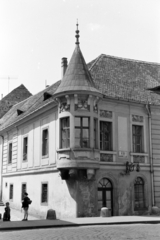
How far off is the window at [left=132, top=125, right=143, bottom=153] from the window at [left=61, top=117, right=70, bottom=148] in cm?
474

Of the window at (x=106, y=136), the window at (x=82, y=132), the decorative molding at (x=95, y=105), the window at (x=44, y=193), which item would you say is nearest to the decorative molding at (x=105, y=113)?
the window at (x=106, y=136)

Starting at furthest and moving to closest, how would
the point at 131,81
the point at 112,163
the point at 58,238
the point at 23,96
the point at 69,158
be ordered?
1. the point at 23,96
2. the point at 131,81
3. the point at 112,163
4. the point at 69,158
5. the point at 58,238

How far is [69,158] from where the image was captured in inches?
762

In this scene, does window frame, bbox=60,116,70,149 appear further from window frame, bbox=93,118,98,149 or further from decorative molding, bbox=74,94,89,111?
window frame, bbox=93,118,98,149

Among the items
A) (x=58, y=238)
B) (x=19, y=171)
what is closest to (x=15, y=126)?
(x=19, y=171)

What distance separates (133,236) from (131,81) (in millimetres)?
14073

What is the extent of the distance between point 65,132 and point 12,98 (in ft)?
74.9

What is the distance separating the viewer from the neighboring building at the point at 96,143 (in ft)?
64.4

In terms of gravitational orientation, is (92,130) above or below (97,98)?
below

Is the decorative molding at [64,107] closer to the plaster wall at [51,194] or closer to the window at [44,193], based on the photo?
the plaster wall at [51,194]

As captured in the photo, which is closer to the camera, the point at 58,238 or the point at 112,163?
the point at 58,238

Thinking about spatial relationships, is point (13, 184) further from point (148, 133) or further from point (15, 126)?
point (148, 133)

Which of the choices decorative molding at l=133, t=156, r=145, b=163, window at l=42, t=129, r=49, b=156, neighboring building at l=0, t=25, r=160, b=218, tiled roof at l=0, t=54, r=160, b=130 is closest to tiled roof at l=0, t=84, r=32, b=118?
neighboring building at l=0, t=25, r=160, b=218

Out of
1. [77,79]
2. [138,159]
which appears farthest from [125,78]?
[138,159]
